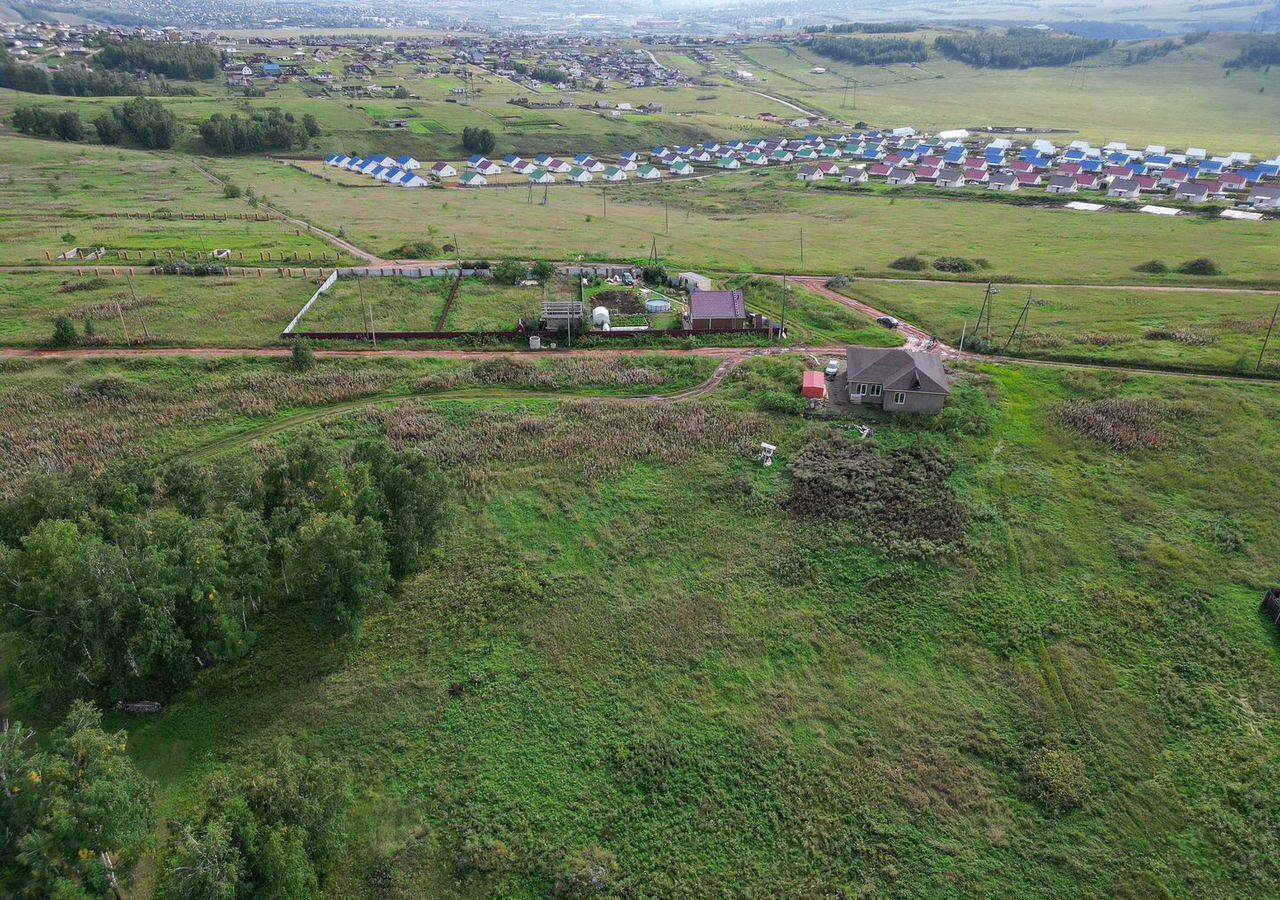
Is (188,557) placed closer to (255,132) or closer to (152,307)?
(152,307)

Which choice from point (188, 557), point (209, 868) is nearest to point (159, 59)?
point (188, 557)

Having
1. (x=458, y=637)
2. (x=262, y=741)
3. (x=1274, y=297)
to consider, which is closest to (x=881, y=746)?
(x=458, y=637)

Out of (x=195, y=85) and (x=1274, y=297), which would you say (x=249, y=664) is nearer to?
(x=1274, y=297)

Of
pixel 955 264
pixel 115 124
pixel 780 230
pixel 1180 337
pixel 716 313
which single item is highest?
pixel 115 124

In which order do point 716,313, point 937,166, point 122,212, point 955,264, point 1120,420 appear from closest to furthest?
point 1120,420
point 716,313
point 955,264
point 122,212
point 937,166

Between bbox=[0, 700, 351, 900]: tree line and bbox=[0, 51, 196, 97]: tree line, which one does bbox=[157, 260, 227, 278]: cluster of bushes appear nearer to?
bbox=[0, 700, 351, 900]: tree line

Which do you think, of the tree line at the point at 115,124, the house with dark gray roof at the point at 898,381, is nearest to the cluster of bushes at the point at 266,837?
the house with dark gray roof at the point at 898,381

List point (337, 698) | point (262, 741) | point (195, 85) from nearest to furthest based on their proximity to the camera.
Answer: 1. point (262, 741)
2. point (337, 698)
3. point (195, 85)

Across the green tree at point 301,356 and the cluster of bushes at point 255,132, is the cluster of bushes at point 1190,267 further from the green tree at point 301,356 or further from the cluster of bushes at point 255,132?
the cluster of bushes at point 255,132
